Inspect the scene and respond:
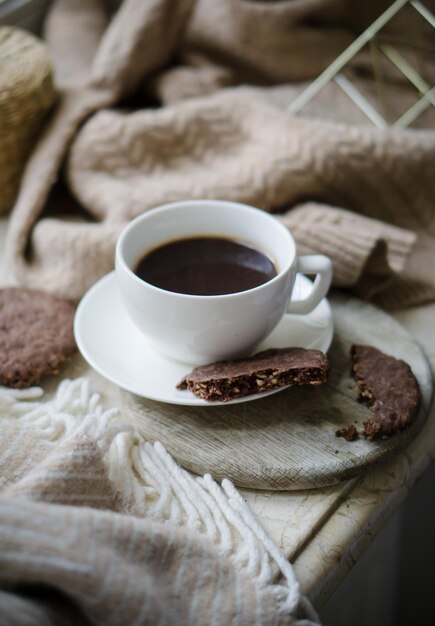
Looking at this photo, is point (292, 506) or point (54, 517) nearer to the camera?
point (54, 517)

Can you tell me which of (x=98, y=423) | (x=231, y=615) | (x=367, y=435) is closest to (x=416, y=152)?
(x=367, y=435)

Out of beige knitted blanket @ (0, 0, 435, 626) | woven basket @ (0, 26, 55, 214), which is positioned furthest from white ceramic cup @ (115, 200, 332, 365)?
woven basket @ (0, 26, 55, 214)

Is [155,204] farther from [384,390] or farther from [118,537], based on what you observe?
[118,537]

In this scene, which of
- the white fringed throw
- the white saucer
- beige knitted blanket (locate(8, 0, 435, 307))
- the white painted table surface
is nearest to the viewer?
the white fringed throw

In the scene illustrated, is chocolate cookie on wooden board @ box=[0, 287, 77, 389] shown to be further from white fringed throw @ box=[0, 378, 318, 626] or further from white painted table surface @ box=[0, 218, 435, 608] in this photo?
white painted table surface @ box=[0, 218, 435, 608]

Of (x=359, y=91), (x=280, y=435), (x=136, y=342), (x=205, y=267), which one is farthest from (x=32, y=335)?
(x=359, y=91)

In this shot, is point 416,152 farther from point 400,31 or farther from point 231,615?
point 231,615
